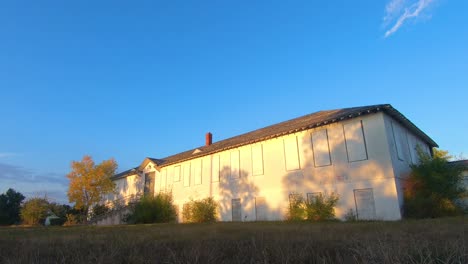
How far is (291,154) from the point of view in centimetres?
1978

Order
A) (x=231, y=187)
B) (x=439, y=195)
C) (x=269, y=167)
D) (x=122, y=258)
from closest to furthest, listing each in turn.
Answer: (x=122, y=258), (x=439, y=195), (x=269, y=167), (x=231, y=187)

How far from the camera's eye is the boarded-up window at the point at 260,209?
66.5 feet

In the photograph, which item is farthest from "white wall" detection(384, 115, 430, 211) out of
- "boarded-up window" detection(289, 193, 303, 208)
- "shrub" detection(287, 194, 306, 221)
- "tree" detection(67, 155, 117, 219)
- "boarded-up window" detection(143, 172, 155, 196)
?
"tree" detection(67, 155, 117, 219)

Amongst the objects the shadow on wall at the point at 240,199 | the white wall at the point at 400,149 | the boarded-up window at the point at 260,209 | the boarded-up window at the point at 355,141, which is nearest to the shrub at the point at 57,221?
the shadow on wall at the point at 240,199

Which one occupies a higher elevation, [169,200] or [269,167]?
[269,167]

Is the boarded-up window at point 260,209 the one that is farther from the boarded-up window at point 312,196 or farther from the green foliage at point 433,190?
the green foliage at point 433,190

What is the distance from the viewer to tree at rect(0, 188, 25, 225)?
125 ft

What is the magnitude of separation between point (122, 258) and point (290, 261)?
76.8 inches

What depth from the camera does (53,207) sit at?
117 feet

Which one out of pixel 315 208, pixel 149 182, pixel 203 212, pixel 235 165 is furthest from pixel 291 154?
pixel 149 182

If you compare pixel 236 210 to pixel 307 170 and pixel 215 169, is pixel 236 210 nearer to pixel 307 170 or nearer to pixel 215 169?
pixel 215 169

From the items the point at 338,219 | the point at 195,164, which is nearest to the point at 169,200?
the point at 195,164

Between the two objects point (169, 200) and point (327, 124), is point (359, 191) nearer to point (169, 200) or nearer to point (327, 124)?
point (327, 124)

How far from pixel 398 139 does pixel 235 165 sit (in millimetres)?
11765
